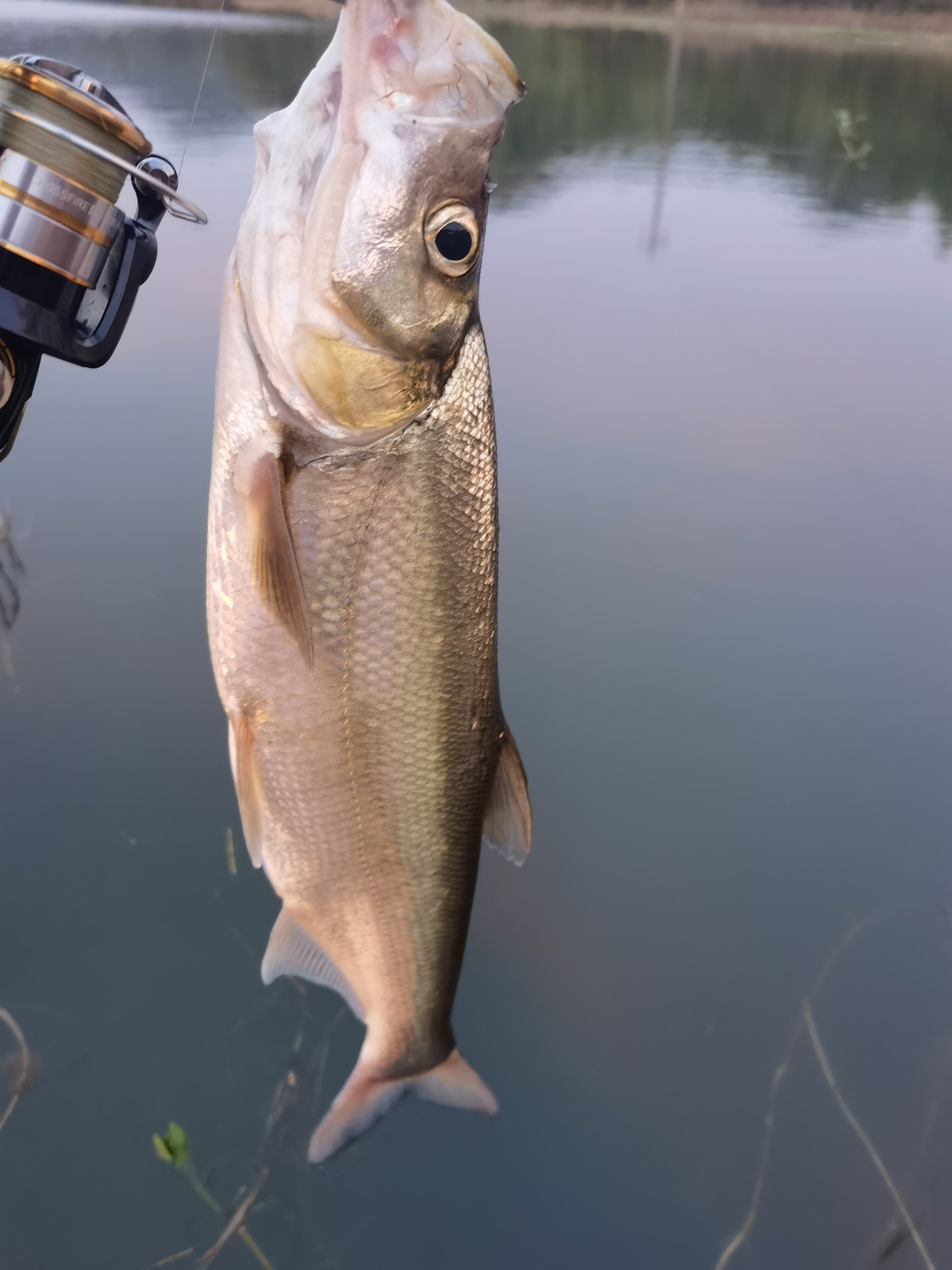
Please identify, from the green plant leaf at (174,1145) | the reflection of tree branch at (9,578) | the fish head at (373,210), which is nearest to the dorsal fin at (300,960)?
the green plant leaf at (174,1145)

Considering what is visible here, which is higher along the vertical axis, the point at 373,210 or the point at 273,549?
the point at 373,210

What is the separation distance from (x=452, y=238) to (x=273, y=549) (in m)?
0.41

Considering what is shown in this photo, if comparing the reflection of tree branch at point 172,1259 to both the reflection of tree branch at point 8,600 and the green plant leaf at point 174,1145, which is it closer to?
the green plant leaf at point 174,1145

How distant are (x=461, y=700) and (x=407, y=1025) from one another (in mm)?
552

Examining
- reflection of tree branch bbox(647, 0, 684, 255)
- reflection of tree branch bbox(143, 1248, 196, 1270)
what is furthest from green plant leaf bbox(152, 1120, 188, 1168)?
reflection of tree branch bbox(647, 0, 684, 255)

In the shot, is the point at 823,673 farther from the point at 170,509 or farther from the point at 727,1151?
the point at 170,509

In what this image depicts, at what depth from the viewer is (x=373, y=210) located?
0.79 meters

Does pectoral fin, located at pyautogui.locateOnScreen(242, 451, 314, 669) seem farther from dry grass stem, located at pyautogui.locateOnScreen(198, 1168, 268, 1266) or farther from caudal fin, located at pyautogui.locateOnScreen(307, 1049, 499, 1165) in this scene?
dry grass stem, located at pyautogui.locateOnScreen(198, 1168, 268, 1266)

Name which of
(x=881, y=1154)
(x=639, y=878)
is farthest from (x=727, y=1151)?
(x=639, y=878)

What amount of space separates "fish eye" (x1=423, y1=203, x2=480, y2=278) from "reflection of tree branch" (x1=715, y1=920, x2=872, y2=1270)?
6.62 feet

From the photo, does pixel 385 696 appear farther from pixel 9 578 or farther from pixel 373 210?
pixel 9 578

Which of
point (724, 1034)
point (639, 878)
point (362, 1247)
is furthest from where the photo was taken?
point (639, 878)

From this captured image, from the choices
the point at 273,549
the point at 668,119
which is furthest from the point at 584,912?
the point at 668,119

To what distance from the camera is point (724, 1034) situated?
6.47 feet
